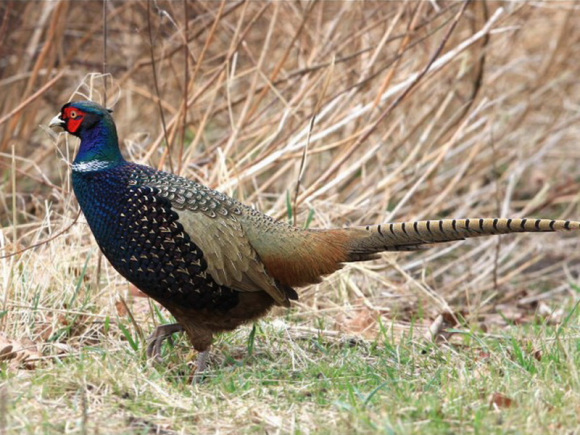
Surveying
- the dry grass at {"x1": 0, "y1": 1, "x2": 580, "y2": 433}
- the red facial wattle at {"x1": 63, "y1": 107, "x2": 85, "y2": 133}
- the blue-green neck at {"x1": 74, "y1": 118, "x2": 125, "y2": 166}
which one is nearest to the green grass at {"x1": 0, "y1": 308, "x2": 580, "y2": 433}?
the dry grass at {"x1": 0, "y1": 1, "x2": 580, "y2": 433}

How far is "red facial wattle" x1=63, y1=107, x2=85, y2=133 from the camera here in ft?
13.2

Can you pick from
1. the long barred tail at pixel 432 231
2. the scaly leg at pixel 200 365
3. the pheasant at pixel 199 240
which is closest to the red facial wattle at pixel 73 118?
the pheasant at pixel 199 240

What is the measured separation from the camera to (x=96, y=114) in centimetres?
400

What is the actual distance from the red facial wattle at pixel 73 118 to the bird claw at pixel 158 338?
1019 mm

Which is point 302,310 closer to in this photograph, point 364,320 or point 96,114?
point 364,320

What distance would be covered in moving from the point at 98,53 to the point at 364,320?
14.0 ft

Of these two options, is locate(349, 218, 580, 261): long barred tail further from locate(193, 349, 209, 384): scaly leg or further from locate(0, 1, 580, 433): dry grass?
locate(193, 349, 209, 384): scaly leg

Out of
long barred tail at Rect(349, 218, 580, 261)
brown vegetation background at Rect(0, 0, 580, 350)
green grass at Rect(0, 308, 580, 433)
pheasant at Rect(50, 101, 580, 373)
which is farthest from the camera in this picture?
brown vegetation background at Rect(0, 0, 580, 350)

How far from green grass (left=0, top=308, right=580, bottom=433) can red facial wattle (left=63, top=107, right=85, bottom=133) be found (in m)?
1.03

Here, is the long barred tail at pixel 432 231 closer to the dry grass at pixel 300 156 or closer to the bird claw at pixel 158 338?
the dry grass at pixel 300 156

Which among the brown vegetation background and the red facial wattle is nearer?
the red facial wattle

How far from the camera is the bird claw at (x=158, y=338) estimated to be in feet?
12.9

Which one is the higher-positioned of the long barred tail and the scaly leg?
the long barred tail

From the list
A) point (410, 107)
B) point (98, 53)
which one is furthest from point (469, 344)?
point (98, 53)
